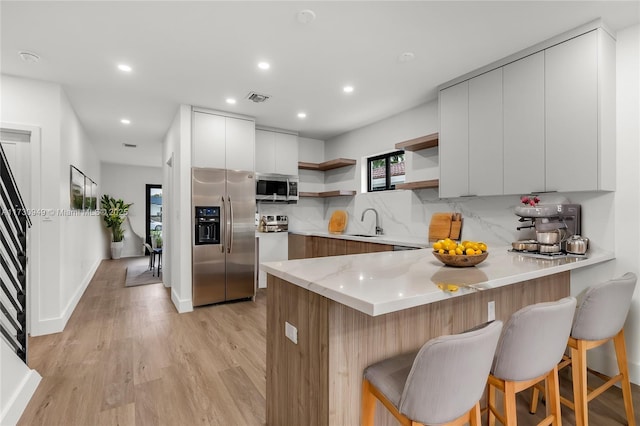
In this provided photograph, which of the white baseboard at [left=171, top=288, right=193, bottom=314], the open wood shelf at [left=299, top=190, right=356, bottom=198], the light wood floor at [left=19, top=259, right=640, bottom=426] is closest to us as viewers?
the light wood floor at [left=19, top=259, right=640, bottom=426]

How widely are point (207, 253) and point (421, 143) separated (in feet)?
9.94

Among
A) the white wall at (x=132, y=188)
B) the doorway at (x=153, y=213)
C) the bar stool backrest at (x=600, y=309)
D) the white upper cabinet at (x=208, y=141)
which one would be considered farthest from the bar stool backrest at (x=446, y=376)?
the white wall at (x=132, y=188)

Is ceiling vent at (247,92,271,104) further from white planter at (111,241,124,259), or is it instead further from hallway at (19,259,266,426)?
white planter at (111,241,124,259)

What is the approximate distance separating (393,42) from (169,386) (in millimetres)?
3150

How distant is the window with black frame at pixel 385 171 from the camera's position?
4441mm

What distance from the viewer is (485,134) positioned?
2906 millimetres

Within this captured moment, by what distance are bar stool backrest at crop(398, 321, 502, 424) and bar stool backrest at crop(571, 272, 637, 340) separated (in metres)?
0.94

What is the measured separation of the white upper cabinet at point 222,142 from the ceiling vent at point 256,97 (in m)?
0.69

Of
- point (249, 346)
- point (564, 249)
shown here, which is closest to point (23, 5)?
point (249, 346)

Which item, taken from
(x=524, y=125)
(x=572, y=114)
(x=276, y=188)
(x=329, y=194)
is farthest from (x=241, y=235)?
(x=572, y=114)

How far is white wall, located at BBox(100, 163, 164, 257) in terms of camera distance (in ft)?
27.5

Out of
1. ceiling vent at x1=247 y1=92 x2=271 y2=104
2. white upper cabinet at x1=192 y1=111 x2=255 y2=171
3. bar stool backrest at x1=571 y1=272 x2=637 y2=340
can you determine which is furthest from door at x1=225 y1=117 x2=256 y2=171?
bar stool backrest at x1=571 y1=272 x2=637 y2=340

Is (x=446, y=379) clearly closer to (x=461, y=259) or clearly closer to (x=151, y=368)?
(x=461, y=259)

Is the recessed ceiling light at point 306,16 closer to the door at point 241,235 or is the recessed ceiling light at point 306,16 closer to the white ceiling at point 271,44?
the white ceiling at point 271,44
